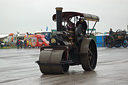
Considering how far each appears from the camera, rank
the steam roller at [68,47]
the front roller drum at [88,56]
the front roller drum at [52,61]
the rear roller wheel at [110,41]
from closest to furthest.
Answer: the front roller drum at [52,61]
the steam roller at [68,47]
the front roller drum at [88,56]
the rear roller wheel at [110,41]

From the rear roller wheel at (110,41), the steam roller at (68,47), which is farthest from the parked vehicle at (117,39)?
the steam roller at (68,47)

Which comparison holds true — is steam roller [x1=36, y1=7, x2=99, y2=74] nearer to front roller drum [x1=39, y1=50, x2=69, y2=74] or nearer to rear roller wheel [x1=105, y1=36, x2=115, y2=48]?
front roller drum [x1=39, y1=50, x2=69, y2=74]

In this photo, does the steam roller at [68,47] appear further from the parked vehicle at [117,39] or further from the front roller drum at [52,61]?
the parked vehicle at [117,39]

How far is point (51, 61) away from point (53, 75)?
448 mm

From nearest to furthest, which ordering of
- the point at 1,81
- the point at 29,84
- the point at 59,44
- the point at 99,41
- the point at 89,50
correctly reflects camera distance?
the point at 29,84
the point at 1,81
the point at 59,44
the point at 89,50
the point at 99,41

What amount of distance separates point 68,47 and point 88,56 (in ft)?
4.14

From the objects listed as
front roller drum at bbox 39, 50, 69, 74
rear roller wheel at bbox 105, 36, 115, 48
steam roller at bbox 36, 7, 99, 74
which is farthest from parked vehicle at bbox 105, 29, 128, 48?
front roller drum at bbox 39, 50, 69, 74

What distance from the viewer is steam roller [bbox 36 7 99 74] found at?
10085 millimetres

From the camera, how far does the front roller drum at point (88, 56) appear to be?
11017mm

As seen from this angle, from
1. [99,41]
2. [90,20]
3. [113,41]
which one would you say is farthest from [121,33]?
[90,20]

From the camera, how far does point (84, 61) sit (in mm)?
11039

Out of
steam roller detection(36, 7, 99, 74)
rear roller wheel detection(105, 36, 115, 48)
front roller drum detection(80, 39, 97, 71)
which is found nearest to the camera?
steam roller detection(36, 7, 99, 74)

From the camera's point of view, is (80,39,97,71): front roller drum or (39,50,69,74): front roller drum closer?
(39,50,69,74): front roller drum

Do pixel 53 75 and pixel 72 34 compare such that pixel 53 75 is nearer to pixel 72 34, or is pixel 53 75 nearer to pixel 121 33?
pixel 72 34
